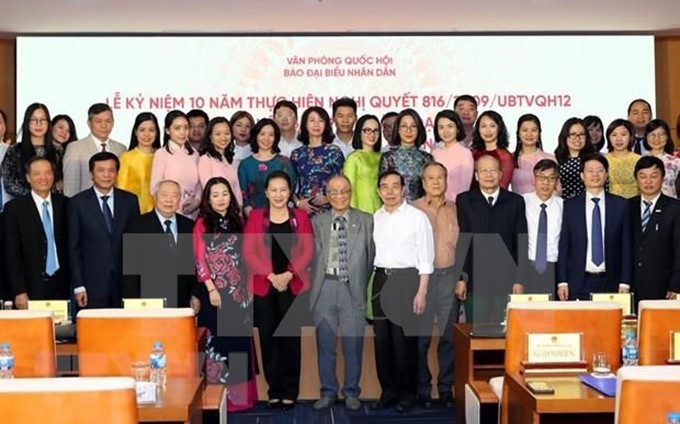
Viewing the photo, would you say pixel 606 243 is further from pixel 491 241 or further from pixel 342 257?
pixel 342 257

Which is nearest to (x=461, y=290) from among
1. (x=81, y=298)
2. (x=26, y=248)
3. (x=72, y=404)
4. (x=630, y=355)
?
(x=630, y=355)

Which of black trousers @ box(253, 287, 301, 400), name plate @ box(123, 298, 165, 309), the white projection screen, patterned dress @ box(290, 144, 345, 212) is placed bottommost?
black trousers @ box(253, 287, 301, 400)

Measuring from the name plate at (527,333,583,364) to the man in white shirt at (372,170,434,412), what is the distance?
1.80 meters

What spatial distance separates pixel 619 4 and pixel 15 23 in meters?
4.80

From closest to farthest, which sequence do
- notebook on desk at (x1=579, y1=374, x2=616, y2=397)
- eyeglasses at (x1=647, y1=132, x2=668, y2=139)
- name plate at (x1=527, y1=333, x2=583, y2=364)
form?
notebook on desk at (x1=579, y1=374, x2=616, y2=397)
name plate at (x1=527, y1=333, x2=583, y2=364)
eyeglasses at (x1=647, y1=132, x2=668, y2=139)

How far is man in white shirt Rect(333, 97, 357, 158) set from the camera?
227 inches

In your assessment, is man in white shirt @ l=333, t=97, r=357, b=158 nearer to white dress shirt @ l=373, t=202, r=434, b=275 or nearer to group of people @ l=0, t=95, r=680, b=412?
group of people @ l=0, t=95, r=680, b=412

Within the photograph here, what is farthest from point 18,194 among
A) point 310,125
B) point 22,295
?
point 310,125

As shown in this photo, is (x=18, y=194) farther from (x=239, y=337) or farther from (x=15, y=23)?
(x=15, y=23)

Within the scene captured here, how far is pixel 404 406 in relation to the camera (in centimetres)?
482

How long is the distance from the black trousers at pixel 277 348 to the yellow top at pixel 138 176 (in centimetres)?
107

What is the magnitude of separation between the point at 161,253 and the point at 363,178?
1.32 m

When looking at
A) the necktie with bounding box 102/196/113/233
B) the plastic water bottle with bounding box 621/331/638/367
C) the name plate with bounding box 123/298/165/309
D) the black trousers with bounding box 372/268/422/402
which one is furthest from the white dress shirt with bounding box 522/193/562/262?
the necktie with bounding box 102/196/113/233

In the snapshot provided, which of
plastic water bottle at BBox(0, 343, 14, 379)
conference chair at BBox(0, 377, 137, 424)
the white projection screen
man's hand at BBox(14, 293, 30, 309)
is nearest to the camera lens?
conference chair at BBox(0, 377, 137, 424)
